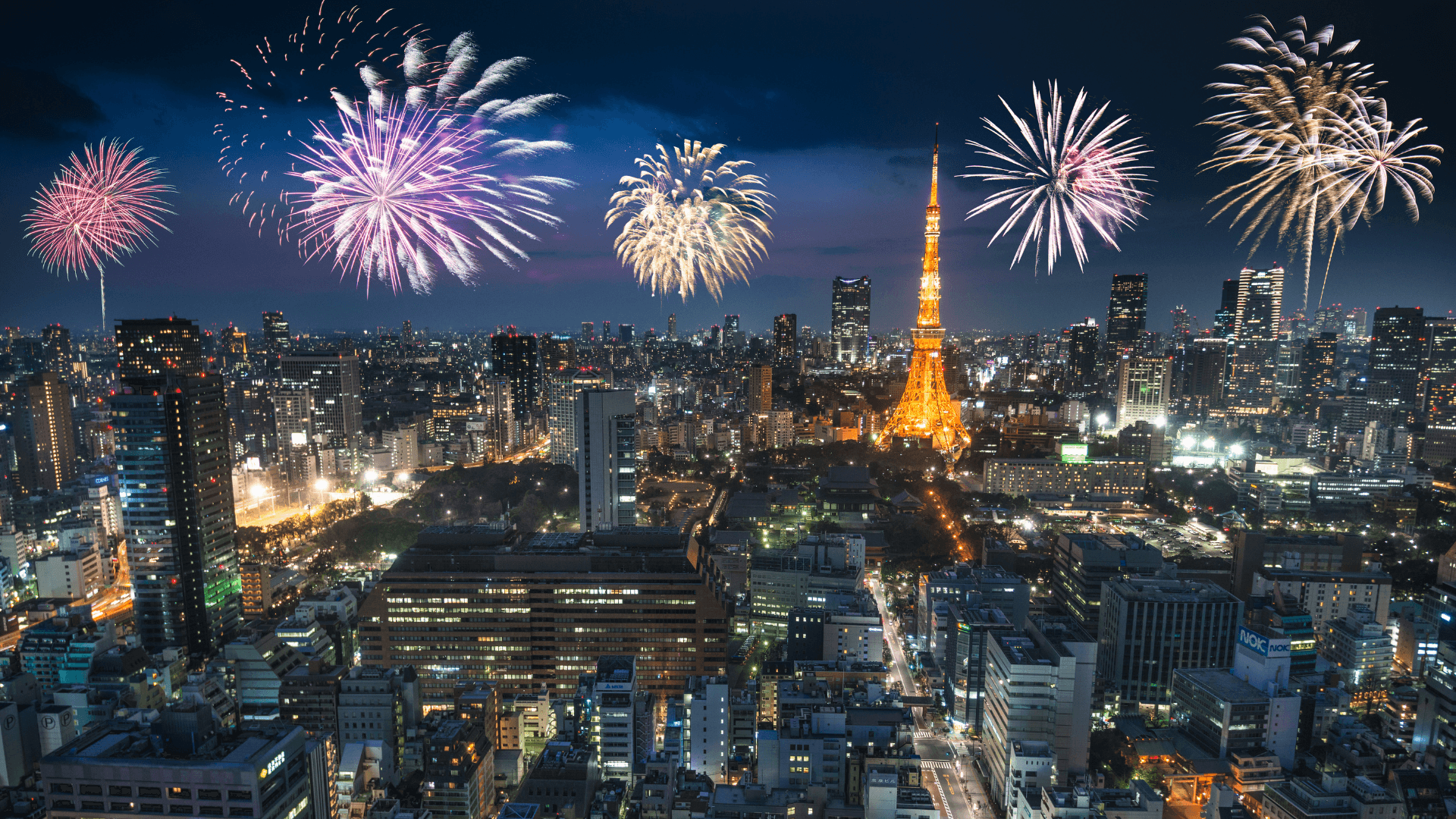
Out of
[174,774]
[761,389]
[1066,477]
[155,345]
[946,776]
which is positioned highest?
[155,345]

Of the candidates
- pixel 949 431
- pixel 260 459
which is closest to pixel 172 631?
pixel 260 459

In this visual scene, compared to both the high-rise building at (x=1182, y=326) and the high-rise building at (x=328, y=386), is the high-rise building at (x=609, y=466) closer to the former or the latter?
the high-rise building at (x=328, y=386)

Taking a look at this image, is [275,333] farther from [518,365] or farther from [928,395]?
[928,395]

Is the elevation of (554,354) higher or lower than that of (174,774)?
higher

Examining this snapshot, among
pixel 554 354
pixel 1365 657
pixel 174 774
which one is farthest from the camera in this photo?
pixel 554 354

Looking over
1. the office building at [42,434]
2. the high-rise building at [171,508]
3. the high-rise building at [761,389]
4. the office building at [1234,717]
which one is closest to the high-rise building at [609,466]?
the high-rise building at [171,508]

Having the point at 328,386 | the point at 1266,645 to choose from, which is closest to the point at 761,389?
the point at 328,386
